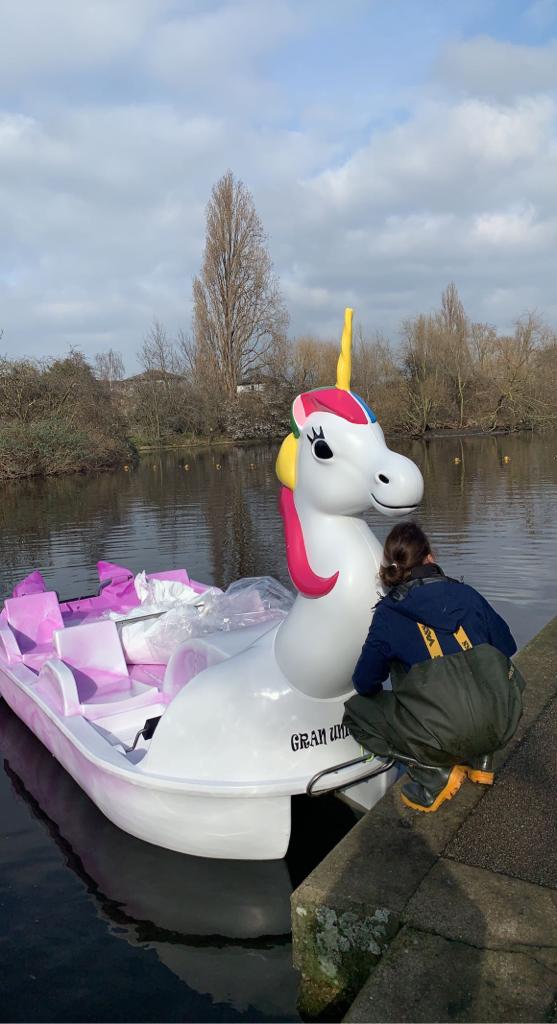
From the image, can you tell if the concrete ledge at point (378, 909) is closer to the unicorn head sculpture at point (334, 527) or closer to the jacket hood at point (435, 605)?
the unicorn head sculpture at point (334, 527)

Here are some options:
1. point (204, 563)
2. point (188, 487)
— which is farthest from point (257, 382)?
point (204, 563)

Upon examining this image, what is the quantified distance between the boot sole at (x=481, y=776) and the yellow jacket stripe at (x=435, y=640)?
2.91 ft

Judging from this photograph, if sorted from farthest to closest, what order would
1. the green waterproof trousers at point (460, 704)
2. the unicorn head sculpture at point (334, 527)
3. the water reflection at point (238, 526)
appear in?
the water reflection at point (238, 526)
the unicorn head sculpture at point (334, 527)
the green waterproof trousers at point (460, 704)

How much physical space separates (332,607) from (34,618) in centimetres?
404

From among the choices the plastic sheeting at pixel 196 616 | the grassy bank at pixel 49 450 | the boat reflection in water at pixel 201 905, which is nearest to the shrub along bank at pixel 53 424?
the grassy bank at pixel 49 450

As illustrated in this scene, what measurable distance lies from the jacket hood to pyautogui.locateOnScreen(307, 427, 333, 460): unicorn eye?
0.83m

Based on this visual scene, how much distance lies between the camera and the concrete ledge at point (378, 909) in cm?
243

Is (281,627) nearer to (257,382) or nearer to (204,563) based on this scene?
(204,563)

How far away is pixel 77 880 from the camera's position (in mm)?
4203

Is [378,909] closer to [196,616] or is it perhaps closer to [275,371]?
[196,616]

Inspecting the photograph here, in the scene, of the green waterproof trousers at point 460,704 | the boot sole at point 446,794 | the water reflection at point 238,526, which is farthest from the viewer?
the water reflection at point 238,526

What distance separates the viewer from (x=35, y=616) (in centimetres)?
652

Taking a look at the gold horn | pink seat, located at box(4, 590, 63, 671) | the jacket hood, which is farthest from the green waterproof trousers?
pink seat, located at box(4, 590, 63, 671)

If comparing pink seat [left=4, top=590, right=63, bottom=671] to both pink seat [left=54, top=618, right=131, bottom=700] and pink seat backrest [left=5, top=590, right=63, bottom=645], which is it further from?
pink seat [left=54, top=618, right=131, bottom=700]
